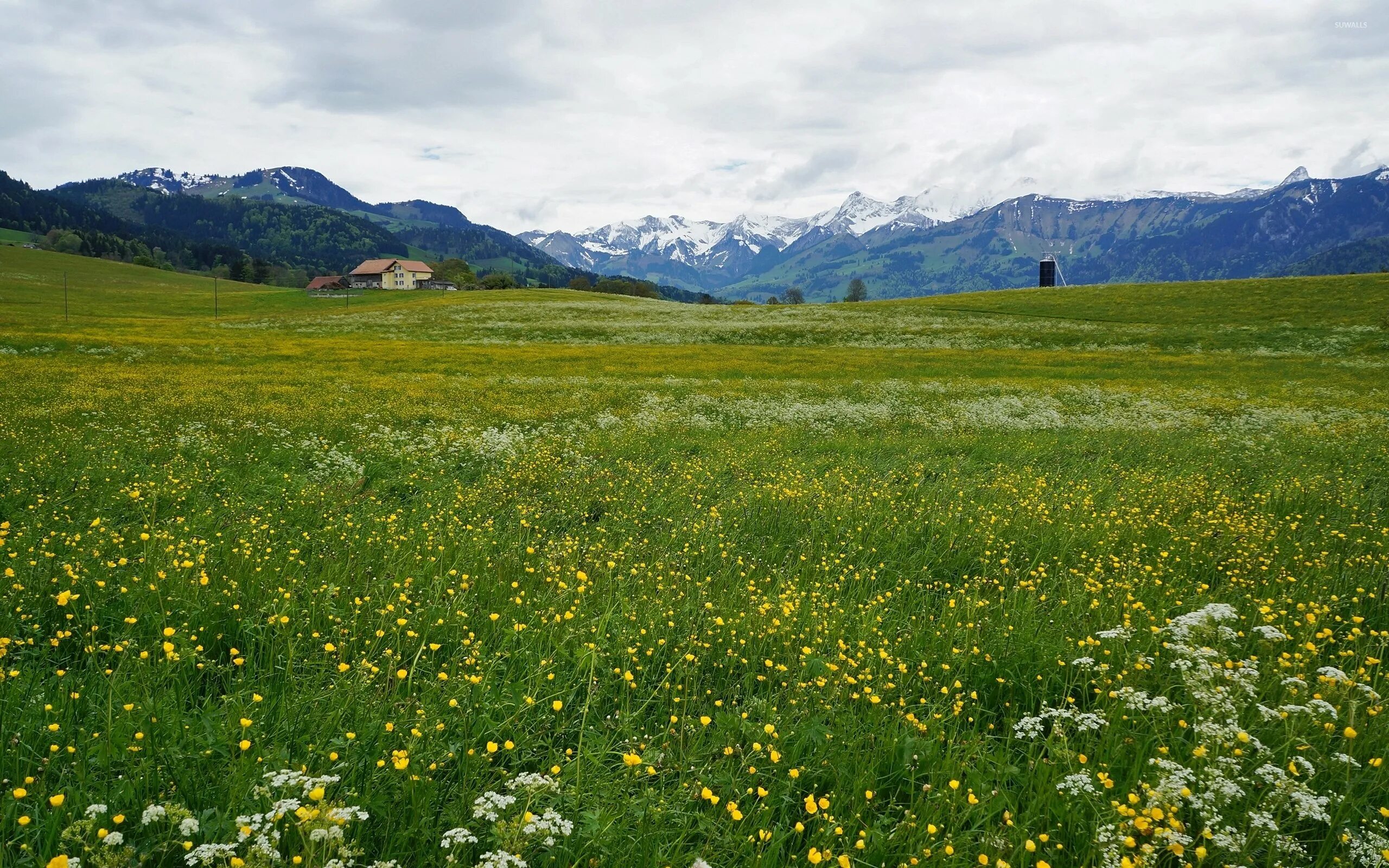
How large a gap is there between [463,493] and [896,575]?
7450mm

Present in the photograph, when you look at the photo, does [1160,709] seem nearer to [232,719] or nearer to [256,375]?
[232,719]

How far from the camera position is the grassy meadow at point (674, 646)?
3.87 m

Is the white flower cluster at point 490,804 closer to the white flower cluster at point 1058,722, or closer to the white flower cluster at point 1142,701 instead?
the white flower cluster at point 1058,722

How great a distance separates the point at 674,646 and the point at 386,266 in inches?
7969

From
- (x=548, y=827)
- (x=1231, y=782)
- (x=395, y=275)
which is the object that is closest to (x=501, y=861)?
(x=548, y=827)

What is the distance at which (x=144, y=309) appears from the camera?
87.4 metres

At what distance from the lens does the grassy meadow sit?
387cm

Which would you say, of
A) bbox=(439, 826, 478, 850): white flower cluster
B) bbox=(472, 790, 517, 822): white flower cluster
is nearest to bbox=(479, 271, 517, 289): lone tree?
bbox=(472, 790, 517, 822): white flower cluster

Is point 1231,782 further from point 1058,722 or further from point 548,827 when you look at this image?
point 548,827

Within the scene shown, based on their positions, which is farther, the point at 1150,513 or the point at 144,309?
the point at 144,309

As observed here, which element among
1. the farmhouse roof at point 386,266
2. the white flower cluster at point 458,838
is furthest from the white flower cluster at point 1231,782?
the farmhouse roof at point 386,266

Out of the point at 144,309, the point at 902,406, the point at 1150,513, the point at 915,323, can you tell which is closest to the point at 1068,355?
the point at 915,323

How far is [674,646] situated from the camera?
6441mm

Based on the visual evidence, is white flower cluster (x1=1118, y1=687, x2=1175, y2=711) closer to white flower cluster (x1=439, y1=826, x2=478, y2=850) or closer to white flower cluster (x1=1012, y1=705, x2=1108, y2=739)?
white flower cluster (x1=1012, y1=705, x2=1108, y2=739)
